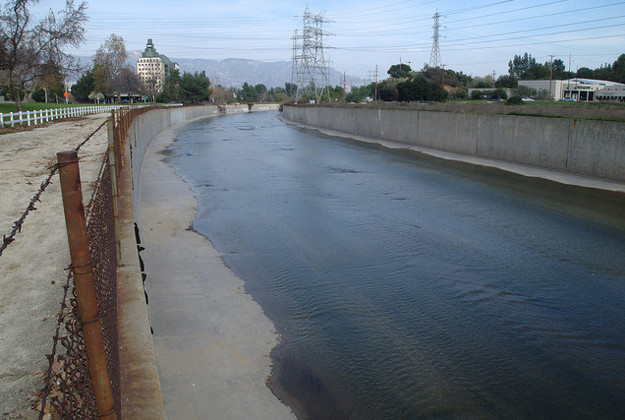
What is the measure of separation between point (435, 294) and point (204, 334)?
4.00 metres

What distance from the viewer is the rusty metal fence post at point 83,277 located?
287cm

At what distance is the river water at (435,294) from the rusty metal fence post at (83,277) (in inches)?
133

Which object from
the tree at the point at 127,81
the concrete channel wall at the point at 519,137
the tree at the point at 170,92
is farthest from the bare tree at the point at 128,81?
the concrete channel wall at the point at 519,137

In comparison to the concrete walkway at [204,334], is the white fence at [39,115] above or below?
above

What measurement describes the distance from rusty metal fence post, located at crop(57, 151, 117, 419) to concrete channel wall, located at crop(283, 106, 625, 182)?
2179cm

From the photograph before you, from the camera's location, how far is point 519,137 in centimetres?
2631

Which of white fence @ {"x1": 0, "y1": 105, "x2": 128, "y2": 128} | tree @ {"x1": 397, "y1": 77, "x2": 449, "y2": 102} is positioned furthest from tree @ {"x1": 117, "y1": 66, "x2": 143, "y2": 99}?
tree @ {"x1": 397, "y1": 77, "x2": 449, "y2": 102}

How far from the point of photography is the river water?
21.3 feet

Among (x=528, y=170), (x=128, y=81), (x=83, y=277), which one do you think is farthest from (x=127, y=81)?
(x=83, y=277)

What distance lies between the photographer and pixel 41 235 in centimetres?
920

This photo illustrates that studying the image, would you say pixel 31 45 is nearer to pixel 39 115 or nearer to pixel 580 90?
pixel 39 115

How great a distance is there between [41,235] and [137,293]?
12.8 ft

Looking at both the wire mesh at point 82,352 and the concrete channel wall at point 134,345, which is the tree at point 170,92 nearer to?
the concrete channel wall at point 134,345

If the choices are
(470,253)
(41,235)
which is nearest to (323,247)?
(470,253)
